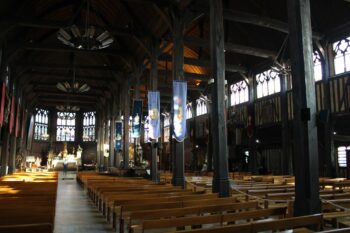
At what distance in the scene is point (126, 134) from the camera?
22.9 meters

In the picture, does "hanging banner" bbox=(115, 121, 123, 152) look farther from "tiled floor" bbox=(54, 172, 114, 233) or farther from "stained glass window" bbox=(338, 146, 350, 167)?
"stained glass window" bbox=(338, 146, 350, 167)

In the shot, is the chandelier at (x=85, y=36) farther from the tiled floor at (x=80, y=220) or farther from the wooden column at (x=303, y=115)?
the wooden column at (x=303, y=115)

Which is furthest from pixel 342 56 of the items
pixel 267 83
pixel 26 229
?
pixel 26 229

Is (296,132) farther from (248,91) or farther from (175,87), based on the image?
(248,91)

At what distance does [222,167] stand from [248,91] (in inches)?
600

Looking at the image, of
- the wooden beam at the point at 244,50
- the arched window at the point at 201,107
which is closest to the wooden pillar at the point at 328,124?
the wooden beam at the point at 244,50

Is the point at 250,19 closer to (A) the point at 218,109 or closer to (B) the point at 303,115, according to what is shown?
(A) the point at 218,109

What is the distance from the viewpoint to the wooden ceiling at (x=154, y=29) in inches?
650

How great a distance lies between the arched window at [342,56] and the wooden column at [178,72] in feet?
29.0

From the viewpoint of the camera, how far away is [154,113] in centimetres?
1453

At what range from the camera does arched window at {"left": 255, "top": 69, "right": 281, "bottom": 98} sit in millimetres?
21547

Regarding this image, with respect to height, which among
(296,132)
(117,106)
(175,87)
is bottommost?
(296,132)

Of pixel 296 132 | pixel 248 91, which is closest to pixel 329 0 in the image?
pixel 248 91

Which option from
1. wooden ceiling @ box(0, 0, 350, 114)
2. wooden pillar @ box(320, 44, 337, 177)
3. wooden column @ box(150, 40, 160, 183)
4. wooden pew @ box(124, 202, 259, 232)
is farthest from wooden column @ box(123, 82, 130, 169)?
wooden pew @ box(124, 202, 259, 232)
